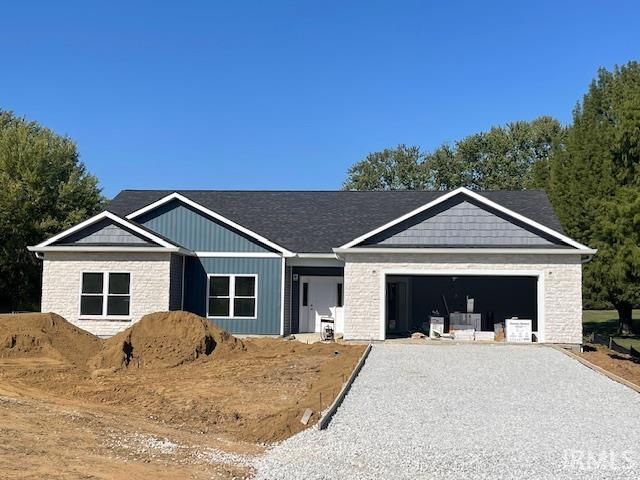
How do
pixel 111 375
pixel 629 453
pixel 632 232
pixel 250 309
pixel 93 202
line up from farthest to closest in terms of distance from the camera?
1. pixel 93 202
2. pixel 250 309
3. pixel 632 232
4. pixel 111 375
5. pixel 629 453

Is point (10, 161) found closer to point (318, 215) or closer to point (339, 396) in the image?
point (318, 215)

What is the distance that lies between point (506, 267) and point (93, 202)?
26.7 metres

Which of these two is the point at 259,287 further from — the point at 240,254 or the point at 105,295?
the point at 105,295

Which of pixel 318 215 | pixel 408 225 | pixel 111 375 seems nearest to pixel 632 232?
pixel 408 225

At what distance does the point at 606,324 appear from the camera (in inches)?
1686

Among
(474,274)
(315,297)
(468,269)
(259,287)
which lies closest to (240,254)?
(259,287)

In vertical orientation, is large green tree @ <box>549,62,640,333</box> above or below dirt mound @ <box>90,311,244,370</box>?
above

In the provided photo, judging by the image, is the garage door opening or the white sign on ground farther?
the garage door opening

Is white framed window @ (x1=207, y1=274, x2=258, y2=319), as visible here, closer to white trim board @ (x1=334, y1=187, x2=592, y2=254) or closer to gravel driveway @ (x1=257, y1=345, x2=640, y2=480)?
white trim board @ (x1=334, y1=187, x2=592, y2=254)

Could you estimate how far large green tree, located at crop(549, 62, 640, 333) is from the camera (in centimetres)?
2664

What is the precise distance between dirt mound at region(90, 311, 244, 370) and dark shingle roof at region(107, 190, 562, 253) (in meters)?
7.08

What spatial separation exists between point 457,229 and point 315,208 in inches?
332

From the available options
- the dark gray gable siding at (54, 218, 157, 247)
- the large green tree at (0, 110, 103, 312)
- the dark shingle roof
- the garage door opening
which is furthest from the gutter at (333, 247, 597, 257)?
the large green tree at (0, 110, 103, 312)

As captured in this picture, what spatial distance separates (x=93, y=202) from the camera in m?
39.5
